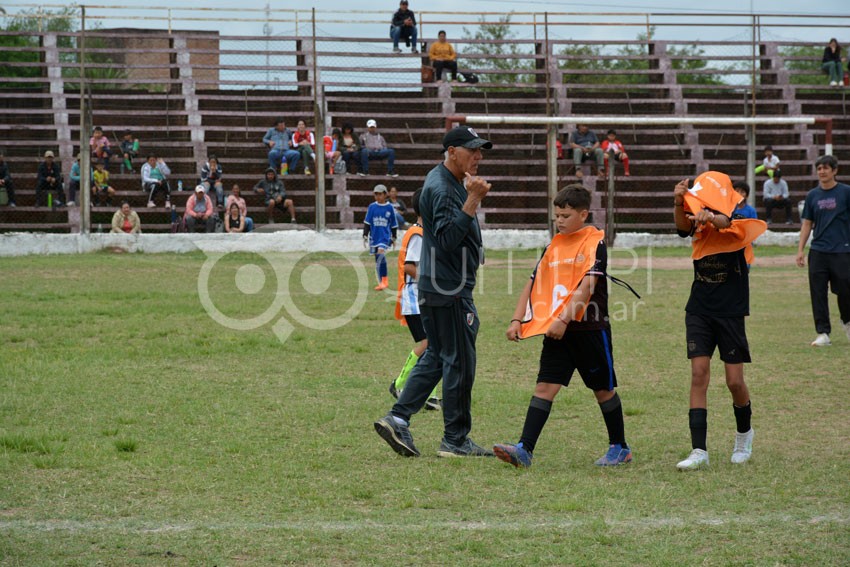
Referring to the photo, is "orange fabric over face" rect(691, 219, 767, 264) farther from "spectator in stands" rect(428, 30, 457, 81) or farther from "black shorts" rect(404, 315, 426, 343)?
"spectator in stands" rect(428, 30, 457, 81)

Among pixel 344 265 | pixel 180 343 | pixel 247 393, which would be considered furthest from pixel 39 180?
pixel 247 393

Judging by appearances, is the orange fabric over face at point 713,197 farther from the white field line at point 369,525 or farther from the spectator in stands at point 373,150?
the spectator in stands at point 373,150

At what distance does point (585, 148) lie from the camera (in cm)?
2811

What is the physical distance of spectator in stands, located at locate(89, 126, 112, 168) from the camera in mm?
27109

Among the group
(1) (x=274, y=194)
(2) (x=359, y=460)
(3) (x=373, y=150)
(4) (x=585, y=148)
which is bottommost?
(2) (x=359, y=460)

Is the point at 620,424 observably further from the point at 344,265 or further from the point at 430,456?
the point at 344,265

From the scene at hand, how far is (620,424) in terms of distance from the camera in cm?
665

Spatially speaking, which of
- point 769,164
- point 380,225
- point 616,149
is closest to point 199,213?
point 380,225

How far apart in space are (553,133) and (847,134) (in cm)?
1115

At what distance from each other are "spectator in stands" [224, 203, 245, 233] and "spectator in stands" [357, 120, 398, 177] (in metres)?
4.55

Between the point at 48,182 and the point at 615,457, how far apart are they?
2234cm

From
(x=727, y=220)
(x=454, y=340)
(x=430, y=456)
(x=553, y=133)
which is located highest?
(x=553, y=133)

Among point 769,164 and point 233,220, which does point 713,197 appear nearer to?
point 233,220

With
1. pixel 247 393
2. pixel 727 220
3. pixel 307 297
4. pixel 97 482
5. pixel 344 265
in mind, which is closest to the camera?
pixel 97 482
